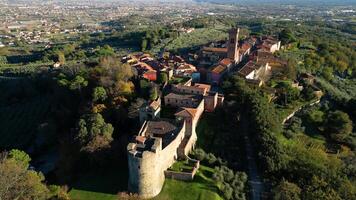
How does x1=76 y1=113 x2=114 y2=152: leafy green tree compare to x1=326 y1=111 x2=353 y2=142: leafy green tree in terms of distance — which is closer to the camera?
x1=76 y1=113 x2=114 y2=152: leafy green tree

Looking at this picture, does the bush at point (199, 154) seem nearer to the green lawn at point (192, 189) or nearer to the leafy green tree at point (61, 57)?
the green lawn at point (192, 189)

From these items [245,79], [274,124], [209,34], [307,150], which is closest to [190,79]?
[245,79]

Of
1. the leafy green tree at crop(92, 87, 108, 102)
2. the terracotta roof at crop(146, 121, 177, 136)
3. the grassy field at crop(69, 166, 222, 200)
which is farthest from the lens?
the leafy green tree at crop(92, 87, 108, 102)

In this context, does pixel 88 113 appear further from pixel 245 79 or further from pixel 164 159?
pixel 245 79

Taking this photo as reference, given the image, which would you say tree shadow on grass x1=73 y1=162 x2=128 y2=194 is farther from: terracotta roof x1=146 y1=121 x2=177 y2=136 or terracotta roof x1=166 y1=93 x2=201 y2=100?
terracotta roof x1=166 y1=93 x2=201 y2=100

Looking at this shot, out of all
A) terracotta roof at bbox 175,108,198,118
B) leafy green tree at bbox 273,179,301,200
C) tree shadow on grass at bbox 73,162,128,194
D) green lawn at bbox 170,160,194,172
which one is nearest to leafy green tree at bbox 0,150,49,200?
tree shadow on grass at bbox 73,162,128,194

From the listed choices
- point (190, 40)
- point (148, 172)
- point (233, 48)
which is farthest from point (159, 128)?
point (190, 40)
